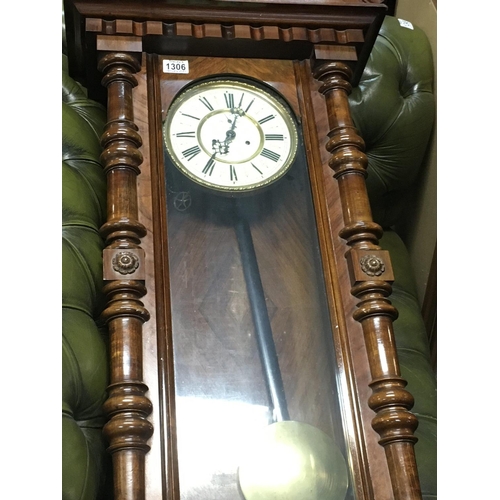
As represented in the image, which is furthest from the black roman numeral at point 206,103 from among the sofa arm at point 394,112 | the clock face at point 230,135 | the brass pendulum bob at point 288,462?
the brass pendulum bob at point 288,462

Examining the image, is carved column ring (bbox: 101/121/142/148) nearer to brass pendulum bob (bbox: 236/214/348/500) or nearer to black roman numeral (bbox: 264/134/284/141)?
black roman numeral (bbox: 264/134/284/141)

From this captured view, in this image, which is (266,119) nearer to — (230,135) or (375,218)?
(230,135)

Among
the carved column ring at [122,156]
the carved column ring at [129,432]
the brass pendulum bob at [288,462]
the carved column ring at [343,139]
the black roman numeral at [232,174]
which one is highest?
the carved column ring at [343,139]

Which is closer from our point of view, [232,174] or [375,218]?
[232,174]

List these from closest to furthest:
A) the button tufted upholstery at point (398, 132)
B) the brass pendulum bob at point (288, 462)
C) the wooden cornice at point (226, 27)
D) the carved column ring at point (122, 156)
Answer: the brass pendulum bob at point (288, 462), the carved column ring at point (122, 156), the wooden cornice at point (226, 27), the button tufted upholstery at point (398, 132)

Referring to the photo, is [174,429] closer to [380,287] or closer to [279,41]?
[380,287]

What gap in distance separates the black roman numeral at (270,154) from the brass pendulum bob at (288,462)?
0.36m

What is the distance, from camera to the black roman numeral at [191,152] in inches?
53.6

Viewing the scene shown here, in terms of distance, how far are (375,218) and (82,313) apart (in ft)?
2.29

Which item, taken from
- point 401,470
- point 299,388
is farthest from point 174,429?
point 401,470

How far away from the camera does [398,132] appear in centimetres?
170

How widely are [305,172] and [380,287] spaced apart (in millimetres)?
230

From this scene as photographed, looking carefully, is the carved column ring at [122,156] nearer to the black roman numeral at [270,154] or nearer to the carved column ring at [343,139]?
the black roman numeral at [270,154]

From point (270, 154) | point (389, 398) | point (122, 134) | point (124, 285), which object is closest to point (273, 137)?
point (270, 154)
